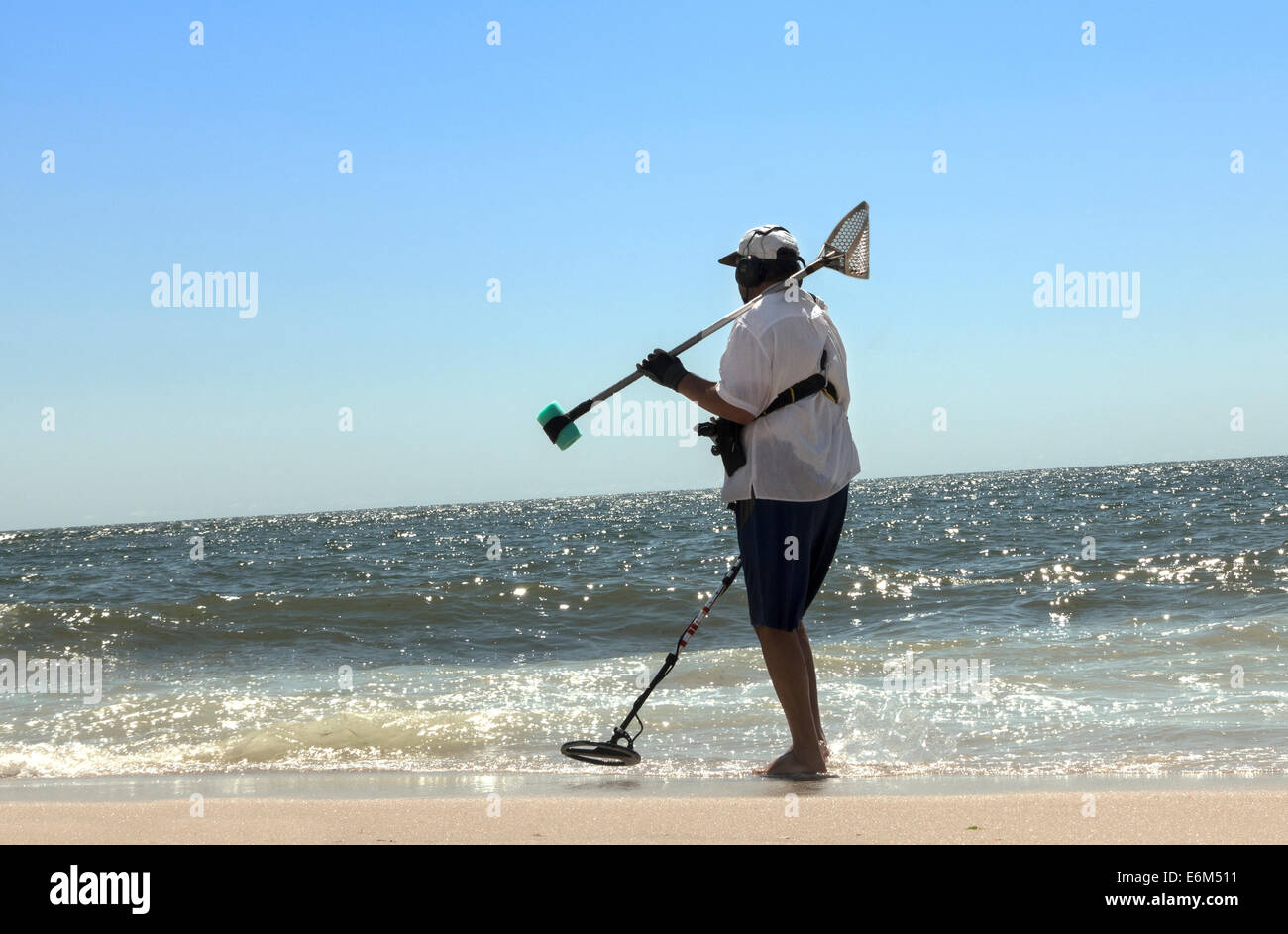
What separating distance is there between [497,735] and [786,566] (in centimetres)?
197

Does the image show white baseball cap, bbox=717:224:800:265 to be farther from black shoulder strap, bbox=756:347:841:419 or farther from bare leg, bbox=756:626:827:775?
bare leg, bbox=756:626:827:775

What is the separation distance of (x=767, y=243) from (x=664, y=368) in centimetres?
60

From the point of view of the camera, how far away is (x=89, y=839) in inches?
111

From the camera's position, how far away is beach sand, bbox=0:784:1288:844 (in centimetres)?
270

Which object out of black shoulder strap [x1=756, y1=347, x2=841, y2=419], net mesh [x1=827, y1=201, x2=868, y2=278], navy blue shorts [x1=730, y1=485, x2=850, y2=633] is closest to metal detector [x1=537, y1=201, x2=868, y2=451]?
net mesh [x1=827, y1=201, x2=868, y2=278]

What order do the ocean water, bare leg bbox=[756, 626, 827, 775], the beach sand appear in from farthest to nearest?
the ocean water
bare leg bbox=[756, 626, 827, 775]
the beach sand

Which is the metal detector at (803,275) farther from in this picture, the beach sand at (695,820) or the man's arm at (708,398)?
the beach sand at (695,820)

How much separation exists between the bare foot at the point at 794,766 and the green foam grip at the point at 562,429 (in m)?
1.28

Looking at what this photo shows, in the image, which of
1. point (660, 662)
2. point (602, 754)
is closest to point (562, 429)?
point (602, 754)

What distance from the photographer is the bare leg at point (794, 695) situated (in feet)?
12.3

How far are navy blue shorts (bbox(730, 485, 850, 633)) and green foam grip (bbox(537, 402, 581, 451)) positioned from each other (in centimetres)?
63

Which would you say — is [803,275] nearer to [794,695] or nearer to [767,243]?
[767,243]

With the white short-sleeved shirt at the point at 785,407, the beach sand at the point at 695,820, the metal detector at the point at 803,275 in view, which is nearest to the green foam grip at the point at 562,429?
the metal detector at the point at 803,275
